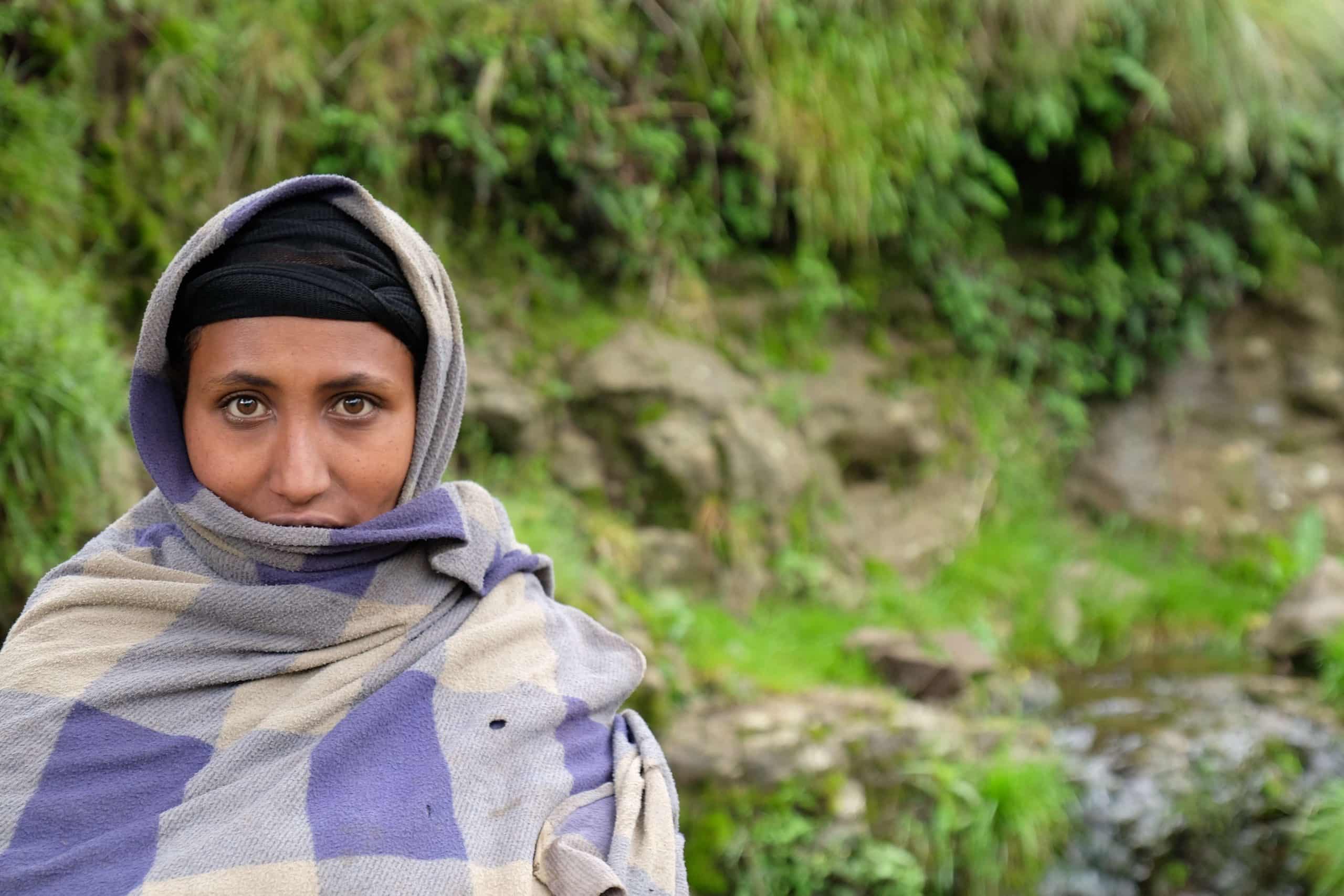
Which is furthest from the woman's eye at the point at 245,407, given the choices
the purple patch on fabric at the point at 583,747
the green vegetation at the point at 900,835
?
the green vegetation at the point at 900,835

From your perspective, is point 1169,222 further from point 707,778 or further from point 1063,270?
point 707,778

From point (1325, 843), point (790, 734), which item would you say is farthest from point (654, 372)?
point (1325, 843)

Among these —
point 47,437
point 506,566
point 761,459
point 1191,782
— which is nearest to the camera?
point 506,566

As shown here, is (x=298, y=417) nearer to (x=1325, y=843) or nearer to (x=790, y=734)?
(x=790, y=734)

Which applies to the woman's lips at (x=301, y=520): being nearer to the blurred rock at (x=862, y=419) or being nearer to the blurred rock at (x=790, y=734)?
the blurred rock at (x=790, y=734)

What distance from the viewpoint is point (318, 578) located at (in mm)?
1597

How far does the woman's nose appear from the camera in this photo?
1518mm

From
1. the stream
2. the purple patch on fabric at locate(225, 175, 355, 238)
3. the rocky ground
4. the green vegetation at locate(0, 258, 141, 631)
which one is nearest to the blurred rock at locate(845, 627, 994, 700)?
the rocky ground

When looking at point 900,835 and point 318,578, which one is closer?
point 318,578

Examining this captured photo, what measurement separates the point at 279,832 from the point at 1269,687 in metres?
5.90

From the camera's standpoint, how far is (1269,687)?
597cm

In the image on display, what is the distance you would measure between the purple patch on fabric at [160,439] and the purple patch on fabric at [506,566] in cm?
45

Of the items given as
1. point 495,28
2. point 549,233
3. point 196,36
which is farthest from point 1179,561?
point 196,36

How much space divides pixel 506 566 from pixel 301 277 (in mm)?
561
